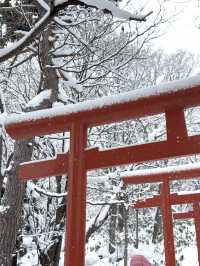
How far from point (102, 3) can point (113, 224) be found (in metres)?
14.3

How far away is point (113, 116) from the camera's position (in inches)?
133

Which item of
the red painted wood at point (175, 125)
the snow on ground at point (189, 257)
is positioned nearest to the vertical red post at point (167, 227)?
the red painted wood at point (175, 125)

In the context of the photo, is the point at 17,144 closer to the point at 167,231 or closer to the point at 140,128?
the point at 167,231

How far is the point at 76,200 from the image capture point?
332 cm

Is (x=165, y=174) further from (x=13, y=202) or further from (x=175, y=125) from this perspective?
(x=175, y=125)

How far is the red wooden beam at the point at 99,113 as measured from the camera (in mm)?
3162

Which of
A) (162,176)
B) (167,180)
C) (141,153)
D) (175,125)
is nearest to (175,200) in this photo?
(167,180)

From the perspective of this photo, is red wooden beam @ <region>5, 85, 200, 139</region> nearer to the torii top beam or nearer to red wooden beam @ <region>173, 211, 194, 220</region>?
the torii top beam

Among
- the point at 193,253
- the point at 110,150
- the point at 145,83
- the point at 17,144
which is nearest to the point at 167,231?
the point at 17,144

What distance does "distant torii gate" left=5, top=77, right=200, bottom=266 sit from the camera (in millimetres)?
3170

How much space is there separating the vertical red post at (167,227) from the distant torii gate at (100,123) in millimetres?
2937

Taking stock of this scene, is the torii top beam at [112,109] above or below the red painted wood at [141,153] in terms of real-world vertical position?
above

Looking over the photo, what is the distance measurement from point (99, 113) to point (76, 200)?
0.76 metres

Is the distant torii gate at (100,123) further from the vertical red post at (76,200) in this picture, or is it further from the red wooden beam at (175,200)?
the red wooden beam at (175,200)
